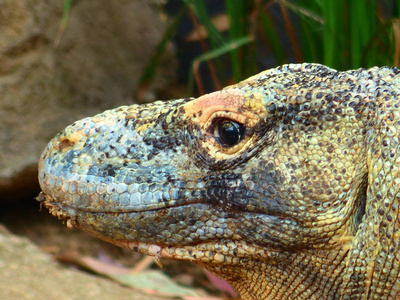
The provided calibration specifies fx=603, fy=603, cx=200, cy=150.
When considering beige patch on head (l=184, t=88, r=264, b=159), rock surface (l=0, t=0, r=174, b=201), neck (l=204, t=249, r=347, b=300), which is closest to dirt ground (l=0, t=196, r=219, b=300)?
rock surface (l=0, t=0, r=174, b=201)

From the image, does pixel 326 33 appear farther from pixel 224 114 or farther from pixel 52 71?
pixel 52 71

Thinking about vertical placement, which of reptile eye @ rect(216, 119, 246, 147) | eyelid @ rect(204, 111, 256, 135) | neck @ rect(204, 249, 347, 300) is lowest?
neck @ rect(204, 249, 347, 300)

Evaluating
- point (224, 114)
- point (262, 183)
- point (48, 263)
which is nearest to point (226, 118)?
point (224, 114)

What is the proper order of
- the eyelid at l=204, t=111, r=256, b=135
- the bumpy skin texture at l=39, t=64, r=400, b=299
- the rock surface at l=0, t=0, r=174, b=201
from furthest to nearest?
1. the rock surface at l=0, t=0, r=174, b=201
2. the eyelid at l=204, t=111, r=256, b=135
3. the bumpy skin texture at l=39, t=64, r=400, b=299

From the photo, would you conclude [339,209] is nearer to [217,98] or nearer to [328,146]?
[328,146]

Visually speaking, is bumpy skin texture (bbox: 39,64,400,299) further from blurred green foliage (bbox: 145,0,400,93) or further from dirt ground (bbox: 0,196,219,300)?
dirt ground (bbox: 0,196,219,300)

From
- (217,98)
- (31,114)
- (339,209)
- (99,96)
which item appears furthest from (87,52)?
(339,209)

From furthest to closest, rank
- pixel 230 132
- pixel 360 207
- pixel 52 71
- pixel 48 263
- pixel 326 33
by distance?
1. pixel 52 71
2. pixel 48 263
3. pixel 326 33
4. pixel 230 132
5. pixel 360 207
